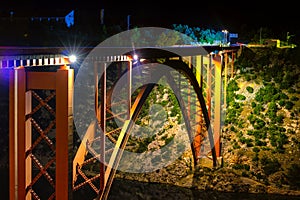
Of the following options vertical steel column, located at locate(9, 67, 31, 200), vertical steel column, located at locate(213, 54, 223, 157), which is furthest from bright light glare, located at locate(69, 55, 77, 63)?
vertical steel column, located at locate(213, 54, 223, 157)

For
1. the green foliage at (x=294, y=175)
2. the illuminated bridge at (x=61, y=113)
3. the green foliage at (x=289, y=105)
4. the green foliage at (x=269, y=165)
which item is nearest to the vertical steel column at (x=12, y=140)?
the illuminated bridge at (x=61, y=113)

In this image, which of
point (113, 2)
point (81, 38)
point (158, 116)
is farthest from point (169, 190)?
point (113, 2)

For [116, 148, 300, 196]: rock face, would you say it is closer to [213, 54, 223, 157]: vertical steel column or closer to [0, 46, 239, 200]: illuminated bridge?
[213, 54, 223, 157]: vertical steel column

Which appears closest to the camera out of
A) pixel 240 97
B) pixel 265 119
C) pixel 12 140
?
pixel 12 140

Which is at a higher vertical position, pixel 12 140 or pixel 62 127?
pixel 62 127

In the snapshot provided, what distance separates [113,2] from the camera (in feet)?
169

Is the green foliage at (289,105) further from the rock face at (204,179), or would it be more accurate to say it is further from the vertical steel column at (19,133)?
the vertical steel column at (19,133)

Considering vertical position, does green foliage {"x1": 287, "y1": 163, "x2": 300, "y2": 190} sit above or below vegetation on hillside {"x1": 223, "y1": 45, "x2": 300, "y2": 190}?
below

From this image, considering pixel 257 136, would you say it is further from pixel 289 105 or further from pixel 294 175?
pixel 294 175

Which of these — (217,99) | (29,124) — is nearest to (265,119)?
(217,99)

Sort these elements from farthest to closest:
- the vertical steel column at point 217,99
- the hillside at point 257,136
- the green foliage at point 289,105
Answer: the green foliage at point 289,105, the vertical steel column at point 217,99, the hillside at point 257,136

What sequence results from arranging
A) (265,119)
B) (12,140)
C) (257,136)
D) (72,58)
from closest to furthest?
(12,140), (72,58), (257,136), (265,119)

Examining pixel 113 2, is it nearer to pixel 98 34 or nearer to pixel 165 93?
pixel 98 34

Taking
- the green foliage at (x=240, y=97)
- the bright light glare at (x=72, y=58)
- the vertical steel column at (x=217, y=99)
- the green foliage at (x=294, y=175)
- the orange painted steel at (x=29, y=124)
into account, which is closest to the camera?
the orange painted steel at (x=29, y=124)
